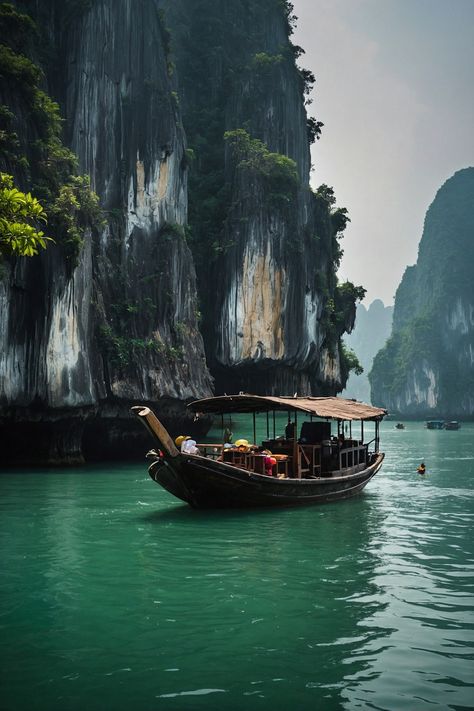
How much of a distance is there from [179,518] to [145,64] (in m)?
24.3

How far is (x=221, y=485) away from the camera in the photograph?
1246 centimetres

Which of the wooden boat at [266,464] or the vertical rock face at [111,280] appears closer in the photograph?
the wooden boat at [266,464]

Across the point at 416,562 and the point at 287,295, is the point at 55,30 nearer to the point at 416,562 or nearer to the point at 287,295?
the point at 287,295

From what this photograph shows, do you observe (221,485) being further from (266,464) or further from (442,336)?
(442,336)

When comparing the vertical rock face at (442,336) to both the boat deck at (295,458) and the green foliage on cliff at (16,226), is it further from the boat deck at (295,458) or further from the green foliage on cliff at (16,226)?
the green foliage on cliff at (16,226)

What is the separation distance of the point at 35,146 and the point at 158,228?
7867mm

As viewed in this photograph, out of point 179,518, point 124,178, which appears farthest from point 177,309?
point 179,518

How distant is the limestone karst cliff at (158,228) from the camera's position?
20.9m

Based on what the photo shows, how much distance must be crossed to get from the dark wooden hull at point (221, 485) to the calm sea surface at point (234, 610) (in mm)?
411

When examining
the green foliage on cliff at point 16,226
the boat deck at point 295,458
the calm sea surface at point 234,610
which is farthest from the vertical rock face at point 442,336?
the green foliage on cliff at point 16,226

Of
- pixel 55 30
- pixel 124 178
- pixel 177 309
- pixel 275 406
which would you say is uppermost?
pixel 55 30

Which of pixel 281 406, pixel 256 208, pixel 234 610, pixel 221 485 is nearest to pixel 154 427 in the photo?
pixel 221 485

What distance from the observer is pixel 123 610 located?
21.7ft

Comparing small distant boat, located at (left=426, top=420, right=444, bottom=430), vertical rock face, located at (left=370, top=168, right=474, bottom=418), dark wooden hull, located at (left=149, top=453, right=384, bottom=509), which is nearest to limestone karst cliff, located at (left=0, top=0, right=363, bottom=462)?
dark wooden hull, located at (left=149, top=453, right=384, bottom=509)
